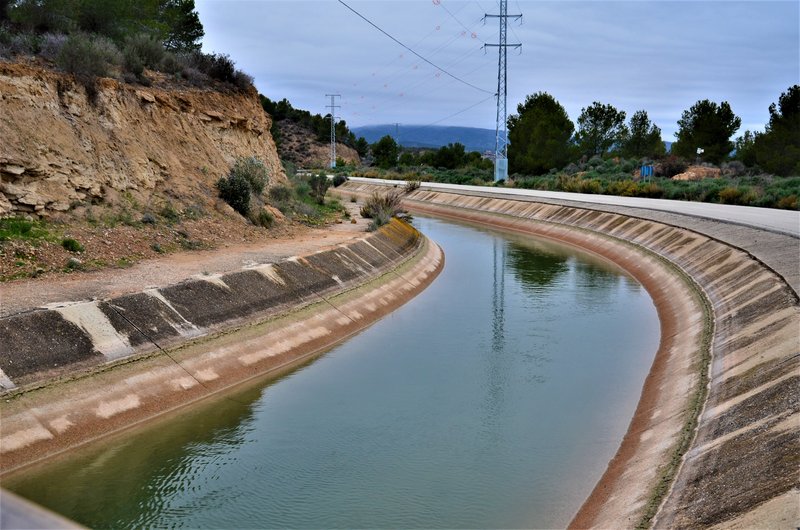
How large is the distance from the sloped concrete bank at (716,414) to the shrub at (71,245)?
13508 mm

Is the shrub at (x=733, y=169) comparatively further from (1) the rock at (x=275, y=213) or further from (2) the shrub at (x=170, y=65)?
(2) the shrub at (x=170, y=65)

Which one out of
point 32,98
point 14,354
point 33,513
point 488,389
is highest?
point 32,98

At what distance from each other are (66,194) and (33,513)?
66.9 feet

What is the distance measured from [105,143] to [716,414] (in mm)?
19025

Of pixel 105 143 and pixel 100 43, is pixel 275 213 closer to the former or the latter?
pixel 105 143

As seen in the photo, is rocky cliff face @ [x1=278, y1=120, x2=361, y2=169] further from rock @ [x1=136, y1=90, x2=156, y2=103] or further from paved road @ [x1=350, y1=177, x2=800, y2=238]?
rock @ [x1=136, y1=90, x2=156, y2=103]

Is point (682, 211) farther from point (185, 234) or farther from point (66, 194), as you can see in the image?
point (66, 194)

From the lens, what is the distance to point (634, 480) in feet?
34.1

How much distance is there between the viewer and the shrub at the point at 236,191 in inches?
1051

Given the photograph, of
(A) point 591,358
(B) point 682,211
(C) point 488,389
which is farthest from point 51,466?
(B) point 682,211

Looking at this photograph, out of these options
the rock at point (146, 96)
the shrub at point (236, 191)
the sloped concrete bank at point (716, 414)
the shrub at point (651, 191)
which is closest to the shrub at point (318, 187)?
the shrub at point (236, 191)

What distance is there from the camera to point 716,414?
1148 centimetres

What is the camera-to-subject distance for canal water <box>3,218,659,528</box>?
33.1 feet

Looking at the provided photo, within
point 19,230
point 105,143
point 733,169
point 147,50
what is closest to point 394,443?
point 19,230
